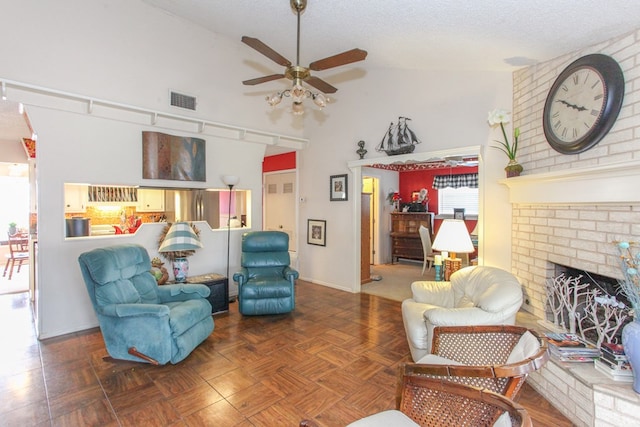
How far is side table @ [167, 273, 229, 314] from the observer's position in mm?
4027

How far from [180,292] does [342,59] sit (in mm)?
2706

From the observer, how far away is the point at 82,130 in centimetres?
359

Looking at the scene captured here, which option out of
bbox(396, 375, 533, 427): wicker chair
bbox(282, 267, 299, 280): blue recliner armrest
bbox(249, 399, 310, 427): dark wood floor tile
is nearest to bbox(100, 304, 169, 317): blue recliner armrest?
bbox(249, 399, 310, 427): dark wood floor tile

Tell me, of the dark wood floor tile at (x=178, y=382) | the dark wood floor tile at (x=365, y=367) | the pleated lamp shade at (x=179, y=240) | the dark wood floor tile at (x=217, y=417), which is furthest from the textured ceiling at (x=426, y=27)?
the dark wood floor tile at (x=178, y=382)

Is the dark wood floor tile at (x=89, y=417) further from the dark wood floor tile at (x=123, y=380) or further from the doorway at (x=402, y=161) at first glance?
the doorway at (x=402, y=161)

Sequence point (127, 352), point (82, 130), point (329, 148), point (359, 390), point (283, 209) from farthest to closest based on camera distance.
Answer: point (283, 209) < point (329, 148) < point (82, 130) < point (127, 352) < point (359, 390)

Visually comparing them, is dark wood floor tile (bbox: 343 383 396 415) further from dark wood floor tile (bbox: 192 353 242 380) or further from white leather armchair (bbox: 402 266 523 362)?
dark wood floor tile (bbox: 192 353 242 380)

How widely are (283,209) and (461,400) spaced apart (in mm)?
5316

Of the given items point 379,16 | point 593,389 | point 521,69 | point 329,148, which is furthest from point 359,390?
point 329,148

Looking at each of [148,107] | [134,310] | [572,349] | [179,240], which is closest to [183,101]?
[148,107]

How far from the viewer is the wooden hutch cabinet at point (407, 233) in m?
7.40

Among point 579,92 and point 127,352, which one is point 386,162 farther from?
point 127,352

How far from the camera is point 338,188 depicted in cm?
525

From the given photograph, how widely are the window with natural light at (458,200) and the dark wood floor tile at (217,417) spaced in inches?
258
